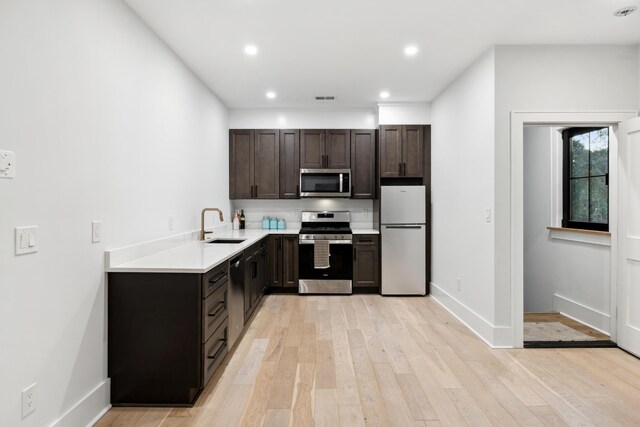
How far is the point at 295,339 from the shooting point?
3.30 metres

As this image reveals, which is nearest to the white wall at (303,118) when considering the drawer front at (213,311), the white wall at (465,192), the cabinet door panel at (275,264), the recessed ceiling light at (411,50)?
the white wall at (465,192)

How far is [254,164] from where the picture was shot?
209 inches

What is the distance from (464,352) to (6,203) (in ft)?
10.5

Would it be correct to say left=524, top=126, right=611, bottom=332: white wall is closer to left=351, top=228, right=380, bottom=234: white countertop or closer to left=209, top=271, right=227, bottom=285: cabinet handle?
left=351, top=228, right=380, bottom=234: white countertop

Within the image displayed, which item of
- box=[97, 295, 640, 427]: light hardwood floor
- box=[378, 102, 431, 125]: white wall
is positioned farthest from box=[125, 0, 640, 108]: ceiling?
box=[97, 295, 640, 427]: light hardwood floor

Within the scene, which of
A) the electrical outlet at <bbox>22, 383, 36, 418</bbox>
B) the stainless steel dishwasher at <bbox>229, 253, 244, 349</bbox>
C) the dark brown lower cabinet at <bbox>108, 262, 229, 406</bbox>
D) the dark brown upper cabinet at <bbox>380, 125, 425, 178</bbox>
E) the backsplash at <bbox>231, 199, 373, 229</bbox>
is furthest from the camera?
the backsplash at <bbox>231, 199, 373, 229</bbox>

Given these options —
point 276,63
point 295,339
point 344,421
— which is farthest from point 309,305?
point 276,63

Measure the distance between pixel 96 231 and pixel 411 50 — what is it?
296 cm

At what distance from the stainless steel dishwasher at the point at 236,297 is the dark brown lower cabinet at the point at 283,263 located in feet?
5.18

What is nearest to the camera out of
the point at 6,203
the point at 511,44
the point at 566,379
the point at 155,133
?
the point at 6,203

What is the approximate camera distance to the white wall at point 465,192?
3.28 metres

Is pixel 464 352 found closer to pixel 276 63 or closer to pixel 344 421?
pixel 344 421

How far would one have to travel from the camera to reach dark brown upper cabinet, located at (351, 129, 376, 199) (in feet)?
17.2

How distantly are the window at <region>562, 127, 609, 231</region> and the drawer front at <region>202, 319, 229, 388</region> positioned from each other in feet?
12.9
